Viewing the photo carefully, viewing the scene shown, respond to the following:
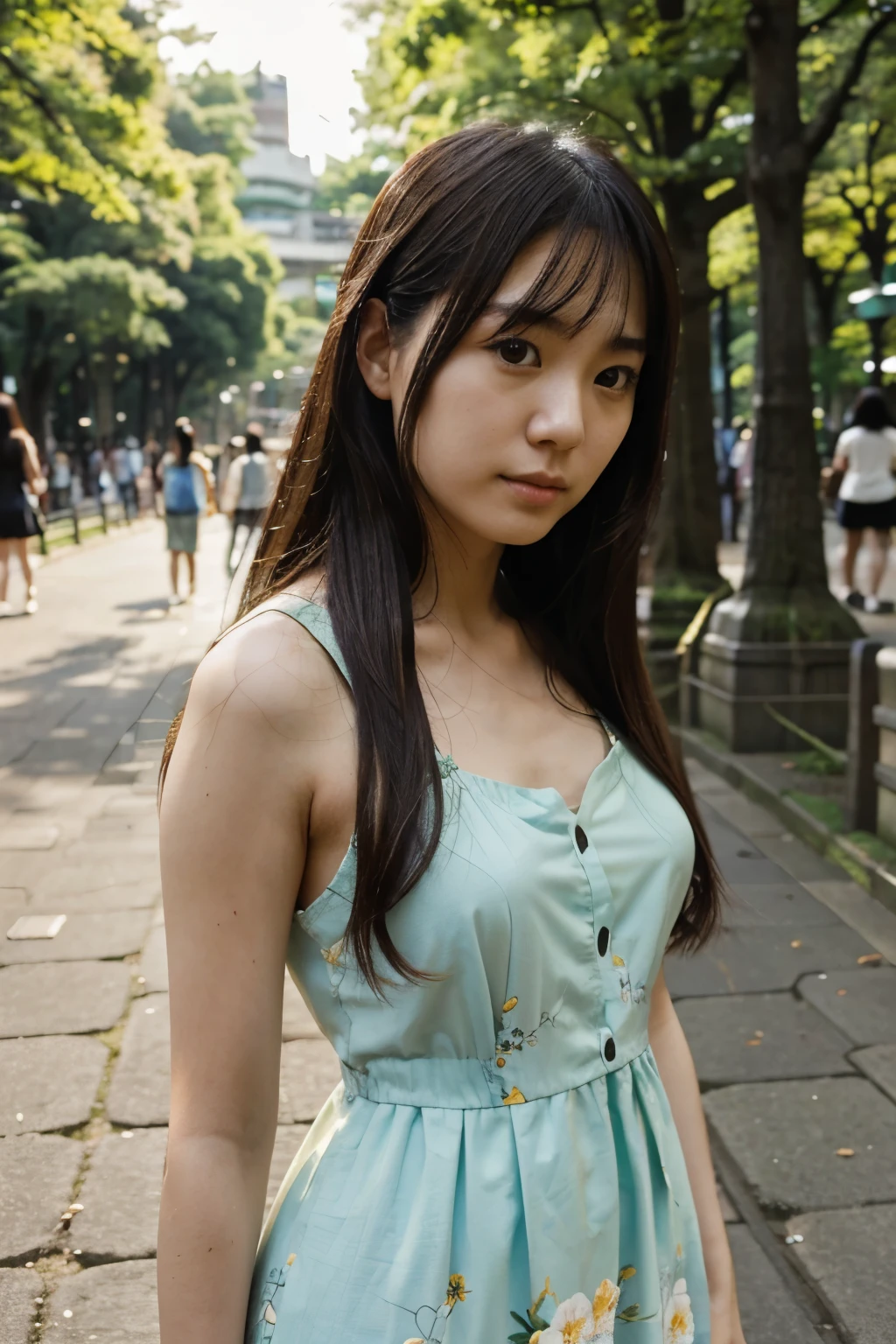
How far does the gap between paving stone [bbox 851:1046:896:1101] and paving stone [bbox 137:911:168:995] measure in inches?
77.3

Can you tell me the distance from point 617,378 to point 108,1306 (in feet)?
6.80

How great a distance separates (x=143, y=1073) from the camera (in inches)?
136

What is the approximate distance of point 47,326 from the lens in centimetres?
2677

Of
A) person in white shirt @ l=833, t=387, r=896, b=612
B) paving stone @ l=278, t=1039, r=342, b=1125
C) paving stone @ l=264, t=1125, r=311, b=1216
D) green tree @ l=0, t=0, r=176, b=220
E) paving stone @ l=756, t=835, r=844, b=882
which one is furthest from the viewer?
green tree @ l=0, t=0, r=176, b=220

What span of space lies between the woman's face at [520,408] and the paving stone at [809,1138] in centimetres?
219

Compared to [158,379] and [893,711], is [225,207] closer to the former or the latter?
[158,379]

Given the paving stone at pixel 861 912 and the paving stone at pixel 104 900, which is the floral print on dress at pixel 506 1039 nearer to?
the paving stone at pixel 861 912

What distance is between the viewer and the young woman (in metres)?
1.14

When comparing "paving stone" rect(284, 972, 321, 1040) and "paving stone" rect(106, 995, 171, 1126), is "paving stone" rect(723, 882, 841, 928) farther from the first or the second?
"paving stone" rect(106, 995, 171, 1126)

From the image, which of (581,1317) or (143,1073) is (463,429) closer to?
(581,1317)

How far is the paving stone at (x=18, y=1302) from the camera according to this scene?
2418 millimetres

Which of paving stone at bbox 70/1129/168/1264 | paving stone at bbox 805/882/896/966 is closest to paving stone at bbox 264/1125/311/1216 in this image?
paving stone at bbox 70/1129/168/1264

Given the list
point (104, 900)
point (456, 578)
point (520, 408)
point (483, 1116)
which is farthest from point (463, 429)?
point (104, 900)

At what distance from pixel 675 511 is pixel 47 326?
2041 cm
